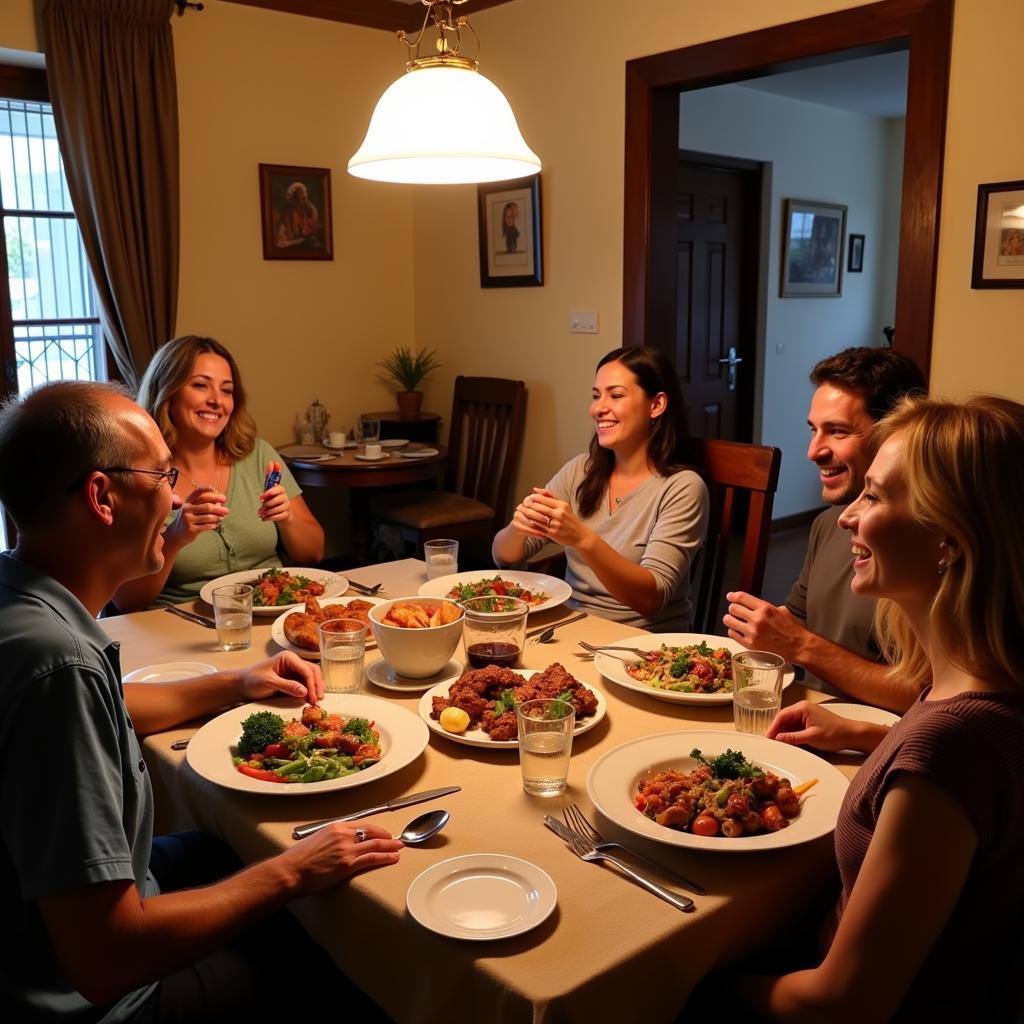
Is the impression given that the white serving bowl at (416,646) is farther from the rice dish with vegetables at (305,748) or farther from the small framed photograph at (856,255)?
the small framed photograph at (856,255)

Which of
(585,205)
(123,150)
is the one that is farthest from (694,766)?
(123,150)

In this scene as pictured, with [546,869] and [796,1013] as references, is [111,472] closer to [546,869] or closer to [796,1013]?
[546,869]

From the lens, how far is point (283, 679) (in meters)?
1.59

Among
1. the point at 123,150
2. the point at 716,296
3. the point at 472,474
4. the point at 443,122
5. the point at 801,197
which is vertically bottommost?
the point at 472,474

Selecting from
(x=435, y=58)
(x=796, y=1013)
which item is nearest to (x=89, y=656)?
(x=796, y=1013)

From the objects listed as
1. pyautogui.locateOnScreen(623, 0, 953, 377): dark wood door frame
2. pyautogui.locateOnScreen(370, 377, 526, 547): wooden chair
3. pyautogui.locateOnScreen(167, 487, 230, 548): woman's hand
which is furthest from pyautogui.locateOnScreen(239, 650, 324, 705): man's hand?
pyautogui.locateOnScreen(370, 377, 526, 547): wooden chair

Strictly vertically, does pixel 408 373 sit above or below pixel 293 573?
above

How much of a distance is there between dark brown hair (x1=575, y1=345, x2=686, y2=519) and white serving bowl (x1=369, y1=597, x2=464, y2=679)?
1.01 meters

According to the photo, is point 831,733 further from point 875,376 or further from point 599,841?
point 875,376

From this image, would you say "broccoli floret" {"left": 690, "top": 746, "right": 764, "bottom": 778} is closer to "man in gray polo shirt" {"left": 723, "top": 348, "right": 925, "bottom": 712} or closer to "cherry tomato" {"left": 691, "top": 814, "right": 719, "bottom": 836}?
"cherry tomato" {"left": 691, "top": 814, "right": 719, "bottom": 836}

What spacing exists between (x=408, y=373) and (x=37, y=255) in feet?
5.69

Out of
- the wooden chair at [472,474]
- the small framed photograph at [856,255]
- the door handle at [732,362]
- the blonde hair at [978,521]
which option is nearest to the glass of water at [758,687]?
the blonde hair at [978,521]

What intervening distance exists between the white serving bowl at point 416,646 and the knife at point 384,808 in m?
0.34

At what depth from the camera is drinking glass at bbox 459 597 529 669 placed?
5.47 feet
